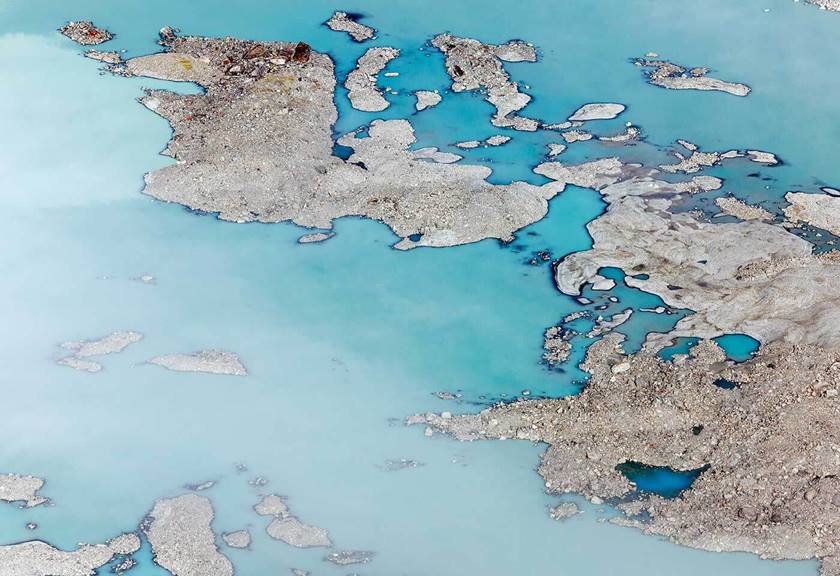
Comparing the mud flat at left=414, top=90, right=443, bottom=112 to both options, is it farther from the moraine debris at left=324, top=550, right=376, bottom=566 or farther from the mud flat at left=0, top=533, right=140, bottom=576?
the mud flat at left=0, top=533, right=140, bottom=576

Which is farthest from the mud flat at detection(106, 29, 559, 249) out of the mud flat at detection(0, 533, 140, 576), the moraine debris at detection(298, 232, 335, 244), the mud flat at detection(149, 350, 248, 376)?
the mud flat at detection(0, 533, 140, 576)

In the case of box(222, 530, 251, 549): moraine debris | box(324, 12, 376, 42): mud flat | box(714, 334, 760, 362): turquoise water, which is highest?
box(324, 12, 376, 42): mud flat

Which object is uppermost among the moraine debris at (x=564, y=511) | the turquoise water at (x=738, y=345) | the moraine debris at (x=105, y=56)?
the moraine debris at (x=105, y=56)

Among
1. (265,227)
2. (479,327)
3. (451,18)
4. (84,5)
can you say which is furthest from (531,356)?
(84,5)

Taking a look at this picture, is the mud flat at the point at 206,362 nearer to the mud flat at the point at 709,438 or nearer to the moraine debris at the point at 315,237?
the mud flat at the point at 709,438

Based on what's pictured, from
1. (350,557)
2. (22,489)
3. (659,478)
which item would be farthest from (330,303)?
(659,478)

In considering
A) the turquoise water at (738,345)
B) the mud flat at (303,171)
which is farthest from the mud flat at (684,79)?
the turquoise water at (738,345)
